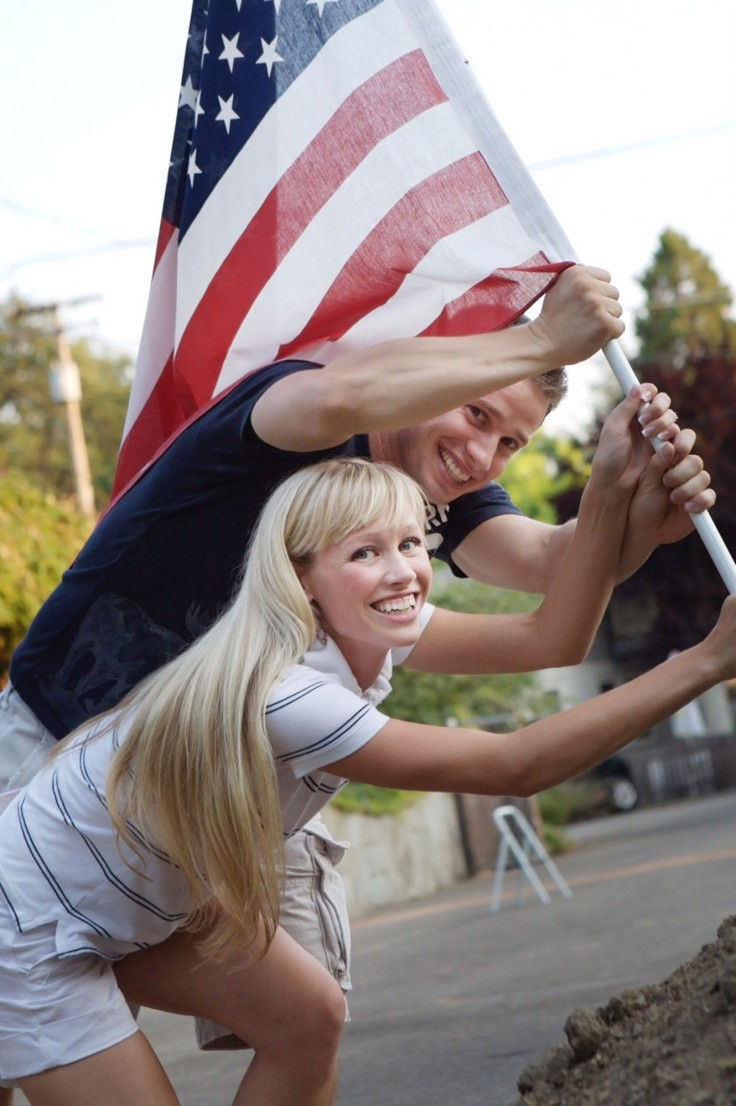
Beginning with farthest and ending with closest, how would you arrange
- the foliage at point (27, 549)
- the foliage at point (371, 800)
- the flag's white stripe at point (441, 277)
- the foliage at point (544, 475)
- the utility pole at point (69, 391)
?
1. the foliage at point (544, 475)
2. the utility pole at point (69, 391)
3. the foliage at point (371, 800)
4. the foliage at point (27, 549)
5. the flag's white stripe at point (441, 277)

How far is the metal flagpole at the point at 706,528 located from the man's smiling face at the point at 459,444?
22 centimetres

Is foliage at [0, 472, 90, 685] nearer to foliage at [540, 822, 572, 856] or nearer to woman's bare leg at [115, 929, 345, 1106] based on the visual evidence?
woman's bare leg at [115, 929, 345, 1106]

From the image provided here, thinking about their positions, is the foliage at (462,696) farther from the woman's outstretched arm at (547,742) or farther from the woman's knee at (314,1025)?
the woman's outstretched arm at (547,742)

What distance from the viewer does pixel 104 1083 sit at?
2705mm

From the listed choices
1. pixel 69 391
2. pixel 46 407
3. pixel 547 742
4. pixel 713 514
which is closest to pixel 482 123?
pixel 547 742

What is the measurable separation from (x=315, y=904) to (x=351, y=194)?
174cm

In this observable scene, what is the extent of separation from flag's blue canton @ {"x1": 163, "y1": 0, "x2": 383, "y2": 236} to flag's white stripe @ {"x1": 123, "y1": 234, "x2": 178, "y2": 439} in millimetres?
136

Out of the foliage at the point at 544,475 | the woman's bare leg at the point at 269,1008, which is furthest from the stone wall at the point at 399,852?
the foliage at the point at 544,475

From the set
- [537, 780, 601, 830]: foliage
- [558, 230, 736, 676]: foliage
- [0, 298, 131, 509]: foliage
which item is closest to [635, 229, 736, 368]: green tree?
[558, 230, 736, 676]: foliage

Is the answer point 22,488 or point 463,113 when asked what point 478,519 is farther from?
point 22,488

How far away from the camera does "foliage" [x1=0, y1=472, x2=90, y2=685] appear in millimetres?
9555

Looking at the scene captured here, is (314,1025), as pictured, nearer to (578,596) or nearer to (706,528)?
(578,596)

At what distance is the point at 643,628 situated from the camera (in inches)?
1647

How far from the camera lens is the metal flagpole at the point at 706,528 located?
2.90 m
